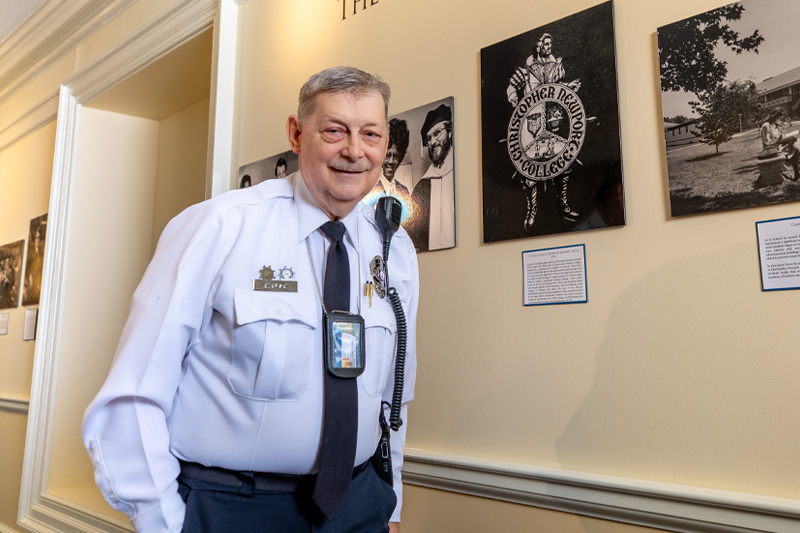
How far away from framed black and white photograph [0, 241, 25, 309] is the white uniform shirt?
4.97 metres

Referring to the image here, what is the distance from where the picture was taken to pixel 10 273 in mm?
5828

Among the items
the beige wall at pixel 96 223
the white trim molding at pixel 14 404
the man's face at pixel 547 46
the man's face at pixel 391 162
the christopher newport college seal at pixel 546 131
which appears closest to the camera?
the christopher newport college seal at pixel 546 131

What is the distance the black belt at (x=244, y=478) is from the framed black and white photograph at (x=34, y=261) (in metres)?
4.43

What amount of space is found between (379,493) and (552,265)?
0.93m

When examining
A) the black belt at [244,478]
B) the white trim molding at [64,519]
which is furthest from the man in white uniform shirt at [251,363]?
the white trim molding at [64,519]

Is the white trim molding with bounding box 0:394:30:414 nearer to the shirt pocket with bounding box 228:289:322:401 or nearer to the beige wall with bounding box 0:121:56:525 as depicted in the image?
the beige wall with bounding box 0:121:56:525

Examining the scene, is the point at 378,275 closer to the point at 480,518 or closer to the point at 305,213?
the point at 305,213

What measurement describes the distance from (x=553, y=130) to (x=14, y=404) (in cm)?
509

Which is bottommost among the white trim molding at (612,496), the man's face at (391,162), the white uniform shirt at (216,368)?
the white trim molding at (612,496)

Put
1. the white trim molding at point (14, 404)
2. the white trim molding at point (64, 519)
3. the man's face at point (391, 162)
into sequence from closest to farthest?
the man's face at point (391, 162) < the white trim molding at point (64, 519) < the white trim molding at point (14, 404)

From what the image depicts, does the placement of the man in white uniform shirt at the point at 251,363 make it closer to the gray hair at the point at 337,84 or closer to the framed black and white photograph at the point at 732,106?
the gray hair at the point at 337,84

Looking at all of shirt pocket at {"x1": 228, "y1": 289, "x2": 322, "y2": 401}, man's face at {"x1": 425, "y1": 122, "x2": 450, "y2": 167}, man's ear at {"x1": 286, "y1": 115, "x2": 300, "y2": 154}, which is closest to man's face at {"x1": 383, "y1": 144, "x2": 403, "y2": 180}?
man's face at {"x1": 425, "y1": 122, "x2": 450, "y2": 167}

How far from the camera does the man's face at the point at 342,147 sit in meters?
1.67

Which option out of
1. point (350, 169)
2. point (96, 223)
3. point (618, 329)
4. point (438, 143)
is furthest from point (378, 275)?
point (96, 223)
